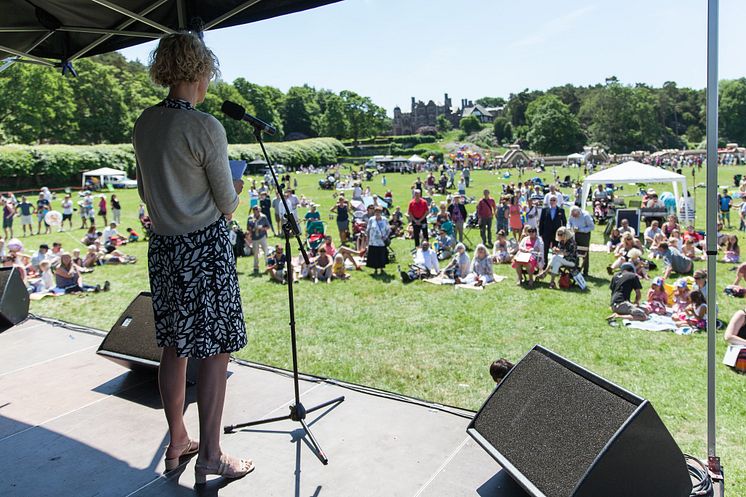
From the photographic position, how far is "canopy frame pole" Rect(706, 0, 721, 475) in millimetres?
2318

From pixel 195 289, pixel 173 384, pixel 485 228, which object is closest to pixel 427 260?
Answer: pixel 485 228

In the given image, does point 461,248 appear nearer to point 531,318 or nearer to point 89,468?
point 531,318

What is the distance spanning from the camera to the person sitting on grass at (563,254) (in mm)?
9648

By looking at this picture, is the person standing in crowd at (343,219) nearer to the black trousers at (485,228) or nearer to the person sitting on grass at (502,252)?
the black trousers at (485,228)

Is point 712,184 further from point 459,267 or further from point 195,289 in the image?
point 459,267

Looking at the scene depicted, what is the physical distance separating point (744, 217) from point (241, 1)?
16527mm

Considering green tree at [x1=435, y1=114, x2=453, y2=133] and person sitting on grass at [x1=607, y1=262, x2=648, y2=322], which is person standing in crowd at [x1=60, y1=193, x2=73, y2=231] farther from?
green tree at [x1=435, y1=114, x2=453, y2=133]

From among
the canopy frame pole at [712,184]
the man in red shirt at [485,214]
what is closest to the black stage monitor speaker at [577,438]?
the canopy frame pole at [712,184]

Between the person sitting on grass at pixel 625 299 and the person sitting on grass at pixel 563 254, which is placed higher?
the person sitting on grass at pixel 563 254

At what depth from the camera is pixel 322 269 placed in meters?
11.0

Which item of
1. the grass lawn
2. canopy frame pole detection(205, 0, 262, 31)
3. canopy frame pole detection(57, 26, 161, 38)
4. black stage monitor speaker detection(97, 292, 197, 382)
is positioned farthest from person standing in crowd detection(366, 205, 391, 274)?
canopy frame pole detection(205, 0, 262, 31)

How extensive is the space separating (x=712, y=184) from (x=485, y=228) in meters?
12.2

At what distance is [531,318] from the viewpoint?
7688 millimetres

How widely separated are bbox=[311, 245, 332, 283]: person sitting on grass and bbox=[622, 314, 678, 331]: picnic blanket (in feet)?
18.9
